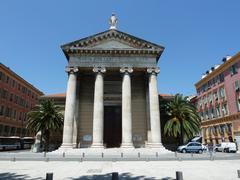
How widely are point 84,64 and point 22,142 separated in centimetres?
2951

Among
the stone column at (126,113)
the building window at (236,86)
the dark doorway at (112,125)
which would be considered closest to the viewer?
the stone column at (126,113)

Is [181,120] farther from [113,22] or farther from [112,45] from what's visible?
[113,22]

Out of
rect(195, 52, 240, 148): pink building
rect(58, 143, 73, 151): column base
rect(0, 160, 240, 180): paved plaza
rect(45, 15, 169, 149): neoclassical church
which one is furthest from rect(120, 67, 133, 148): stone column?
rect(195, 52, 240, 148): pink building

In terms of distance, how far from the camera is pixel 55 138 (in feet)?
113

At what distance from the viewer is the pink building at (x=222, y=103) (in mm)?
38688

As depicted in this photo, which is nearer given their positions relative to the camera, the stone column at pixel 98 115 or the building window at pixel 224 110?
the stone column at pixel 98 115

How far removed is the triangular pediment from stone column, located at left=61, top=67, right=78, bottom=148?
3358 millimetres

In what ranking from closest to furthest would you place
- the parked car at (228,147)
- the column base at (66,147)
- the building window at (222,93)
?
the column base at (66,147) → the parked car at (228,147) → the building window at (222,93)

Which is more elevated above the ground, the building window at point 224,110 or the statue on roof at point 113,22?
the statue on roof at point 113,22

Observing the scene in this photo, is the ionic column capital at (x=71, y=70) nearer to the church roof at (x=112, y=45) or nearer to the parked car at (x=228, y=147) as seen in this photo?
the church roof at (x=112, y=45)

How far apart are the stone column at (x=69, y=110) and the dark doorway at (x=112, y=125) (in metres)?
7.40

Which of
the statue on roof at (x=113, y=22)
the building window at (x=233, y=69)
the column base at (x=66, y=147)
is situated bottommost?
the column base at (x=66, y=147)

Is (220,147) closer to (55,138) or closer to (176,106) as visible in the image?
(176,106)

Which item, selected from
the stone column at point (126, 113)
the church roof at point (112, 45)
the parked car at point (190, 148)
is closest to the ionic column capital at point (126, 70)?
the stone column at point (126, 113)
